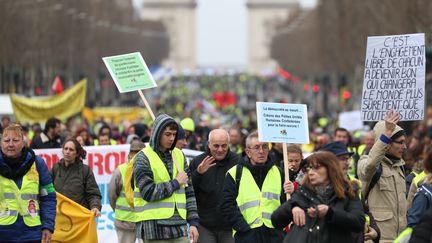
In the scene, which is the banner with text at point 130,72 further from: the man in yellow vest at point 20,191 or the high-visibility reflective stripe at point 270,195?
the high-visibility reflective stripe at point 270,195

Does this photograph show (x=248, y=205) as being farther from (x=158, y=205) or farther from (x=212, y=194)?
(x=212, y=194)

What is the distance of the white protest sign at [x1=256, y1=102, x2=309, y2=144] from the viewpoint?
32.3ft

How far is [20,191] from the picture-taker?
958 cm

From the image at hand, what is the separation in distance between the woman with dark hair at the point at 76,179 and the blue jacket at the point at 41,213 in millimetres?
2253

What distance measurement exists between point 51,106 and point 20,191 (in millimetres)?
15346

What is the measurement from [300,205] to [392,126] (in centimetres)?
185

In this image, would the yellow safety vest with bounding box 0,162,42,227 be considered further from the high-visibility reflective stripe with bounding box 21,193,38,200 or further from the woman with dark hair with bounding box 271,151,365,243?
the woman with dark hair with bounding box 271,151,365,243

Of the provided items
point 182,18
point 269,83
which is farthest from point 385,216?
point 182,18

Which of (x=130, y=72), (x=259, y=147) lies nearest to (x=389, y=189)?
(x=259, y=147)

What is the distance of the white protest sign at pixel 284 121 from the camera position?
9.84 metres

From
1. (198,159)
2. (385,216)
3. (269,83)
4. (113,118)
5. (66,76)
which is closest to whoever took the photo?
(385,216)

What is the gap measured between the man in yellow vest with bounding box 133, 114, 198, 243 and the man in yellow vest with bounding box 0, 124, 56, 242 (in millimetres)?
650

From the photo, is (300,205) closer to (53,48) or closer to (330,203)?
(330,203)

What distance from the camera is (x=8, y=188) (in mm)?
9531
